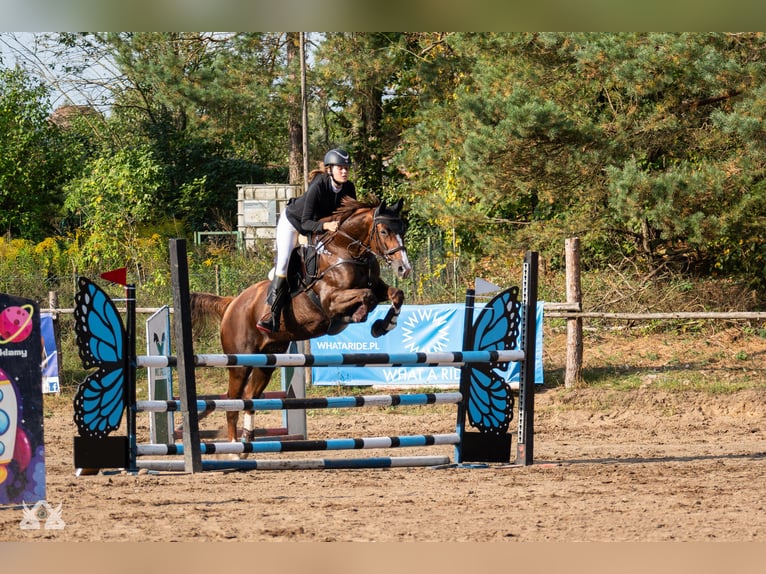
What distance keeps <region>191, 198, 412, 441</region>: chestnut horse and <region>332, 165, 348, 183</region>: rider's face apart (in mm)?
155

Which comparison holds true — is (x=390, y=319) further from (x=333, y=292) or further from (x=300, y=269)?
(x=300, y=269)

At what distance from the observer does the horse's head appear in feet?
20.0

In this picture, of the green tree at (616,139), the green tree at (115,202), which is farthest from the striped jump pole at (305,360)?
the green tree at (115,202)

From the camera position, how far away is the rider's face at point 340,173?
6.53m

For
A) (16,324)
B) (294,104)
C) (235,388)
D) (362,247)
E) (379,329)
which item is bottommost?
(235,388)

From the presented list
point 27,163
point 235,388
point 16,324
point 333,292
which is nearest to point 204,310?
point 235,388

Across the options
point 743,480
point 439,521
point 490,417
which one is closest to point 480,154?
point 490,417

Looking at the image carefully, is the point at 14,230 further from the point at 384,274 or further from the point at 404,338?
the point at 404,338

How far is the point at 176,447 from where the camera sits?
19.5 ft

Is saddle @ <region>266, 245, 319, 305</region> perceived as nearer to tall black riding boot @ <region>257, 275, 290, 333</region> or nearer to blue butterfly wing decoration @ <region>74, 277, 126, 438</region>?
tall black riding boot @ <region>257, 275, 290, 333</region>

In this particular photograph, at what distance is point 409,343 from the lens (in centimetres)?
1147

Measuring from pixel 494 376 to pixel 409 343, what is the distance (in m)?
4.95

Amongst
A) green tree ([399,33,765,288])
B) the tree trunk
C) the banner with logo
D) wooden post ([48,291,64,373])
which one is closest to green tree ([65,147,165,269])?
the tree trunk

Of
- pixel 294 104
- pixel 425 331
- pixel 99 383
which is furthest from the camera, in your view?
pixel 294 104
